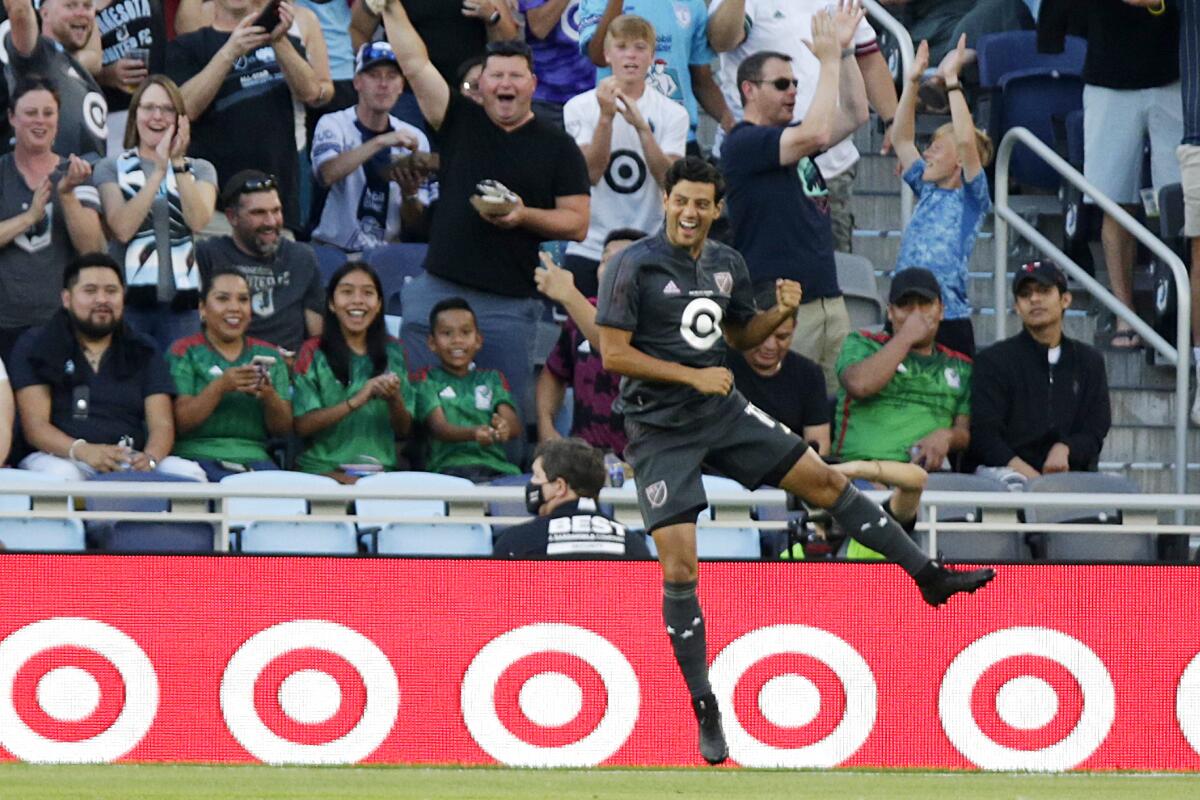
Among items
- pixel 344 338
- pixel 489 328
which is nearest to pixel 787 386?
pixel 489 328

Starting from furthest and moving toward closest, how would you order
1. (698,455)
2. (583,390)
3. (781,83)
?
(781,83)
(583,390)
(698,455)

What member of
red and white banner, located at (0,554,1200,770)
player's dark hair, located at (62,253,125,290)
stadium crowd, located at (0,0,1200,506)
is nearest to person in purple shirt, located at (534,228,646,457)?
stadium crowd, located at (0,0,1200,506)

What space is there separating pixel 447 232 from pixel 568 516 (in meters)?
2.50

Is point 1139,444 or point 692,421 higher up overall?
point 692,421

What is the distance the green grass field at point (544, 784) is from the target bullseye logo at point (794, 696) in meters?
0.24

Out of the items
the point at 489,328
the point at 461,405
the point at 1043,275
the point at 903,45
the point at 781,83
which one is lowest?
the point at 461,405

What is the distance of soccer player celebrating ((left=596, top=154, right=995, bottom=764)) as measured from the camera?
24.4 ft

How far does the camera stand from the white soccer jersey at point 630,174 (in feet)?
38.7

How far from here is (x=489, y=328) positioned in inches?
441

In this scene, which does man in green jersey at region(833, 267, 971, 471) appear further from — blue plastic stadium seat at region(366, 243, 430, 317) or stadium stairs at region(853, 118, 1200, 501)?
blue plastic stadium seat at region(366, 243, 430, 317)

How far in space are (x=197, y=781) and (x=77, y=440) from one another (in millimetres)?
2638

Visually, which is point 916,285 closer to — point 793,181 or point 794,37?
point 793,181

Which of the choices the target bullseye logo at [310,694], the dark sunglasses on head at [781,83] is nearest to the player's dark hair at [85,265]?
the target bullseye logo at [310,694]

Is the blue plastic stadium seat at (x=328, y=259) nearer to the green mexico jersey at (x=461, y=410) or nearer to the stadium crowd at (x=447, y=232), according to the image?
the stadium crowd at (x=447, y=232)
